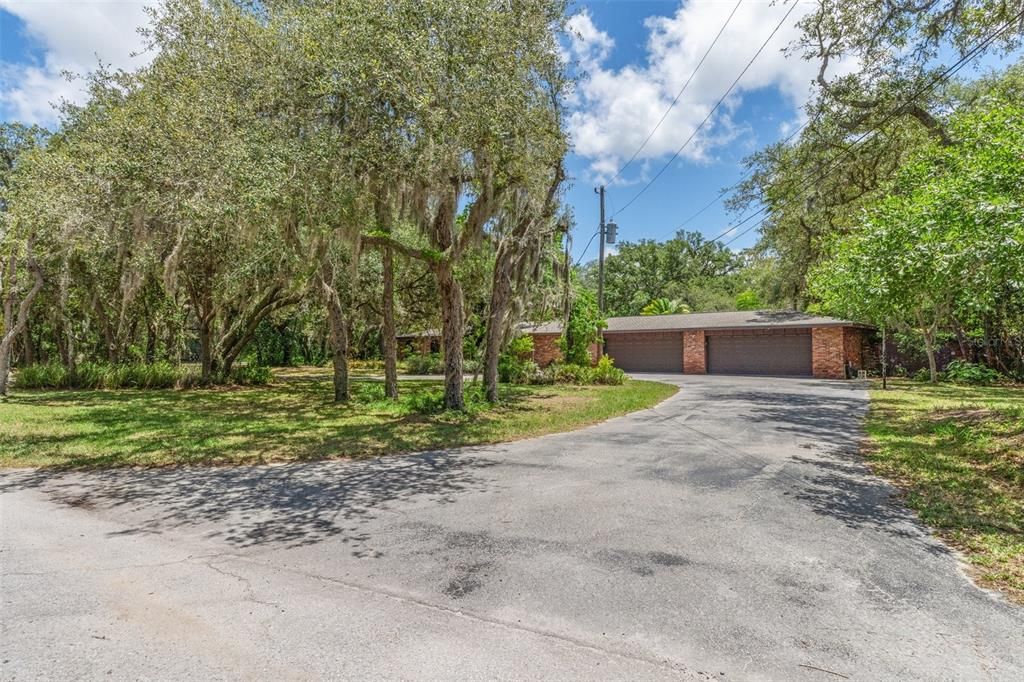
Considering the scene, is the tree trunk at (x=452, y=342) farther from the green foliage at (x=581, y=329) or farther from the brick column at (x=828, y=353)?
the brick column at (x=828, y=353)

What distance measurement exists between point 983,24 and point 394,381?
13.1 metres

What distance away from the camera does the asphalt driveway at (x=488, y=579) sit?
2523 mm

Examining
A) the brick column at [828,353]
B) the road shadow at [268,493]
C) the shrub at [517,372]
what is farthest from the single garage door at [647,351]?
the road shadow at [268,493]

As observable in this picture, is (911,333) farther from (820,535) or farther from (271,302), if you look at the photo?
(271,302)

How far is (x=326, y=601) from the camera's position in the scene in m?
3.13

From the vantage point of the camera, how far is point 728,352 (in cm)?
2348

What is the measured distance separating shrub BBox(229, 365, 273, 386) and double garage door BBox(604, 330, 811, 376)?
1631cm

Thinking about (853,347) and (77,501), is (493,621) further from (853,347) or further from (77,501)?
(853,347)

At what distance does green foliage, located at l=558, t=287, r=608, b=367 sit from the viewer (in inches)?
749

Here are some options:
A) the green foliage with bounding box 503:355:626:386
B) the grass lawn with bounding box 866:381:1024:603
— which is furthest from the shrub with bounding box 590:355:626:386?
the grass lawn with bounding box 866:381:1024:603

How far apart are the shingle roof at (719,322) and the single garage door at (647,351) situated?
556mm

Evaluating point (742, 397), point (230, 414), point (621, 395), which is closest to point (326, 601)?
point (230, 414)

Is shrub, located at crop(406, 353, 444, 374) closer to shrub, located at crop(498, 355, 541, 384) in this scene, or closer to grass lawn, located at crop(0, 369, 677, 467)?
shrub, located at crop(498, 355, 541, 384)

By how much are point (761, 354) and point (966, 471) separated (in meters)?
17.3
